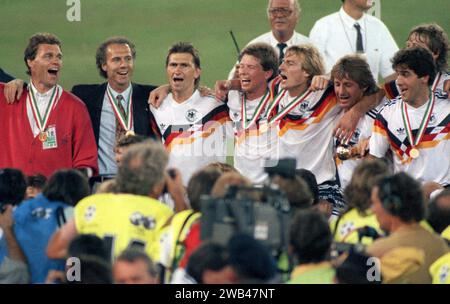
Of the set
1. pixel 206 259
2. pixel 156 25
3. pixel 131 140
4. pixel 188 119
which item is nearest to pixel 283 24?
pixel 188 119

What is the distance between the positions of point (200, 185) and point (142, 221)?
39 cm

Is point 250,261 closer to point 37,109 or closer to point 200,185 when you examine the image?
point 200,185

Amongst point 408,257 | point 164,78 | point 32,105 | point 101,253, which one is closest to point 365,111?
point 32,105

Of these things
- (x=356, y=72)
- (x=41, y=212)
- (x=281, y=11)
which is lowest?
(x=41, y=212)

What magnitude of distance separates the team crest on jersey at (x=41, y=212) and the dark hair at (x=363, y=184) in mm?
1711

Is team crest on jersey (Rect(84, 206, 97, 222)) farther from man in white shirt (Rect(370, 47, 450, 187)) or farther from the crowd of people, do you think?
man in white shirt (Rect(370, 47, 450, 187))

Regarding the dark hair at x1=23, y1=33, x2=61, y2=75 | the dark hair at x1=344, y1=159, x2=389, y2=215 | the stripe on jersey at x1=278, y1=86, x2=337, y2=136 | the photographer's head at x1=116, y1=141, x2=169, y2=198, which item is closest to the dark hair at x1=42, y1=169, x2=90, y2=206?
the photographer's head at x1=116, y1=141, x2=169, y2=198

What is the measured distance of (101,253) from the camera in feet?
20.2

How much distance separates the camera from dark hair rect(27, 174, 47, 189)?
8742 millimetres

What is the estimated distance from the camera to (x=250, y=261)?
5.70 metres

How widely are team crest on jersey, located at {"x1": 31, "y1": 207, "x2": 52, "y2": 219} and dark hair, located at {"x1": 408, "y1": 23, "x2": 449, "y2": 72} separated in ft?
11.6

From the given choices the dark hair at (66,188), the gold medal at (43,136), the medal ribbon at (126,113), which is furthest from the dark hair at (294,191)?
the gold medal at (43,136)

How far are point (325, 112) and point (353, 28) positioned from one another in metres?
1.57
